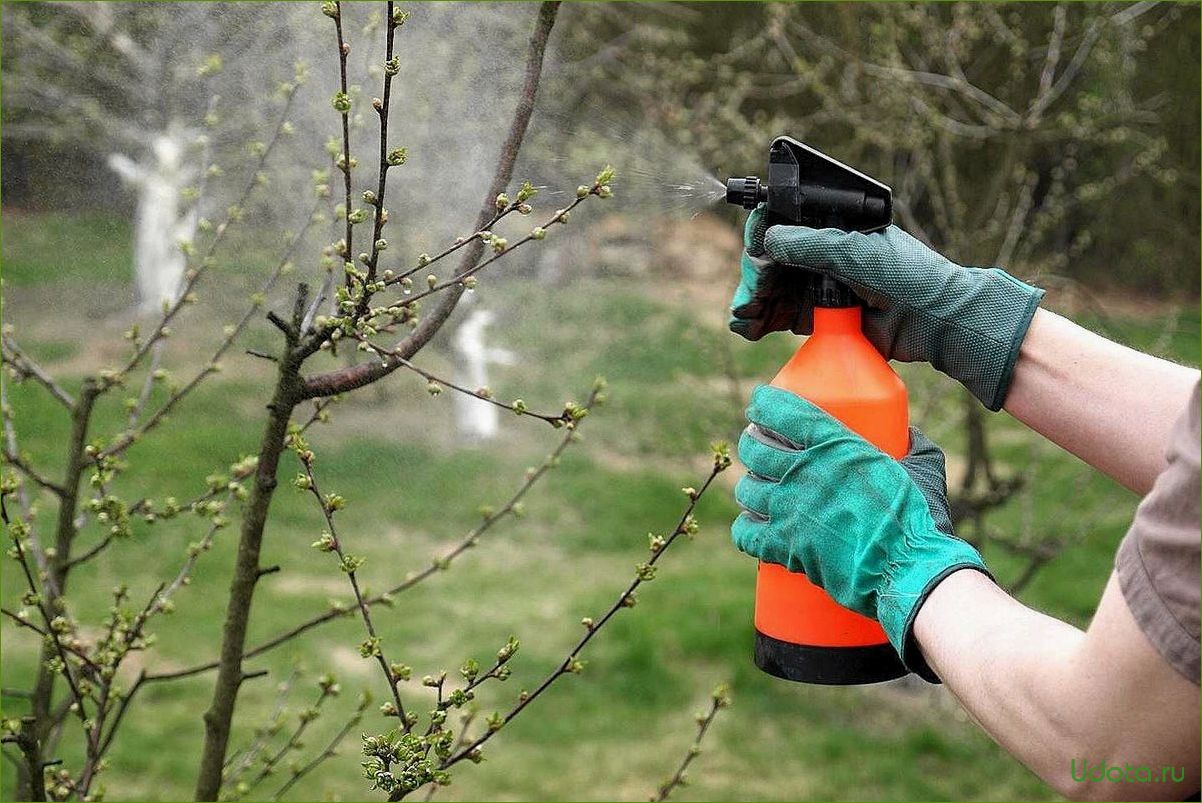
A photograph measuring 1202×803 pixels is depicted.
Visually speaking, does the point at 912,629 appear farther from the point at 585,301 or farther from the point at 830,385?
the point at 585,301

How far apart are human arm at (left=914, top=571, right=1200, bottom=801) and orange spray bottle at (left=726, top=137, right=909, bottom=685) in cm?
30

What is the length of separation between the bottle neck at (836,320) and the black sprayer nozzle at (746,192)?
0.18 m

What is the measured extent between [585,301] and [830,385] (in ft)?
22.2

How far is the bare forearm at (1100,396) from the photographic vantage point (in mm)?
1429

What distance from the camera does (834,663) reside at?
5.34 feet

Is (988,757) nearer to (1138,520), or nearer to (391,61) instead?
(1138,520)

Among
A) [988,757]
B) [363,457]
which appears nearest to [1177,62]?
[988,757]

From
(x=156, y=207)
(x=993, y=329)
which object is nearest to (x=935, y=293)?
(x=993, y=329)

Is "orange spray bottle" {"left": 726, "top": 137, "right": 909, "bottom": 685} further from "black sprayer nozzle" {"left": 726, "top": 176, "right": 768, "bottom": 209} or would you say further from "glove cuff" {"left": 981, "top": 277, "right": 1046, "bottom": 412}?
"glove cuff" {"left": 981, "top": 277, "right": 1046, "bottom": 412}

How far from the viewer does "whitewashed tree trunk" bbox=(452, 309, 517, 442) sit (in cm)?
678

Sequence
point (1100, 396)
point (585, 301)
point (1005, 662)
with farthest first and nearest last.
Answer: point (585, 301) → point (1100, 396) → point (1005, 662)

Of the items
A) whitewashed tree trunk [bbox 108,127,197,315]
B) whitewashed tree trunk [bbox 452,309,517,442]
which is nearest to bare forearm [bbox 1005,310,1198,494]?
whitewashed tree trunk [bbox 452,309,517,442]

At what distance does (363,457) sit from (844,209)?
5.18m

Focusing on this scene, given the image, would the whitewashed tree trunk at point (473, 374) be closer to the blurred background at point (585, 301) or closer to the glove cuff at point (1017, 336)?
the blurred background at point (585, 301)
